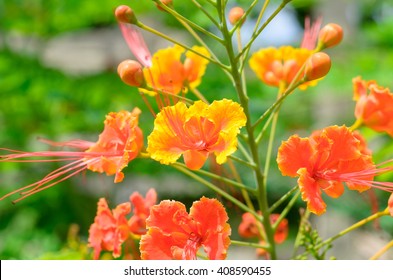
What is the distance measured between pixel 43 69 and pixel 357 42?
9.52 ft

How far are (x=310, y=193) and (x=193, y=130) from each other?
22 centimetres

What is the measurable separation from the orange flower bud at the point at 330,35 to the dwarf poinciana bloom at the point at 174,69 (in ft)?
0.78

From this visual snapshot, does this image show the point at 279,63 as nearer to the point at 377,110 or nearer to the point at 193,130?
the point at 377,110

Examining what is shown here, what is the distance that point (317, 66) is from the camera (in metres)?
1.07

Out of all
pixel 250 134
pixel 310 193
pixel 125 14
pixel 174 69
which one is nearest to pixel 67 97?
pixel 174 69

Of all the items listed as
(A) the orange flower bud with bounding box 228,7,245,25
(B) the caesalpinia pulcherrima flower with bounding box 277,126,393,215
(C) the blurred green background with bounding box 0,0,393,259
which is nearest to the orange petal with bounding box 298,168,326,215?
(B) the caesalpinia pulcherrima flower with bounding box 277,126,393,215

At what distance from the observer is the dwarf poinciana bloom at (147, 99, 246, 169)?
0.99 metres

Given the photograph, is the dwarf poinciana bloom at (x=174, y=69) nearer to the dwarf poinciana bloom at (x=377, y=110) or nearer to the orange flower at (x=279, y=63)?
the orange flower at (x=279, y=63)

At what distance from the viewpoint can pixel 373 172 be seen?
1023mm

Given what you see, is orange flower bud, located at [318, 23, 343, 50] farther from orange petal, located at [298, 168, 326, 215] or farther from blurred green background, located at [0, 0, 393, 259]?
blurred green background, located at [0, 0, 393, 259]

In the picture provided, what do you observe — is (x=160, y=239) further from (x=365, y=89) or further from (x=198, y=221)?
(x=365, y=89)

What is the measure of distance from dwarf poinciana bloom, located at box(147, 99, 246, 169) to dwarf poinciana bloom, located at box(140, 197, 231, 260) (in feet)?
0.24

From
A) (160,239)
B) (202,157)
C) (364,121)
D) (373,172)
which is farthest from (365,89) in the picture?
(160,239)

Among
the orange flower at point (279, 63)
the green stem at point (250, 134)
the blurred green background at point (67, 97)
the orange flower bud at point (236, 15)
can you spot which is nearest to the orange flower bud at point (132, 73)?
the green stem at point (250, 134)
